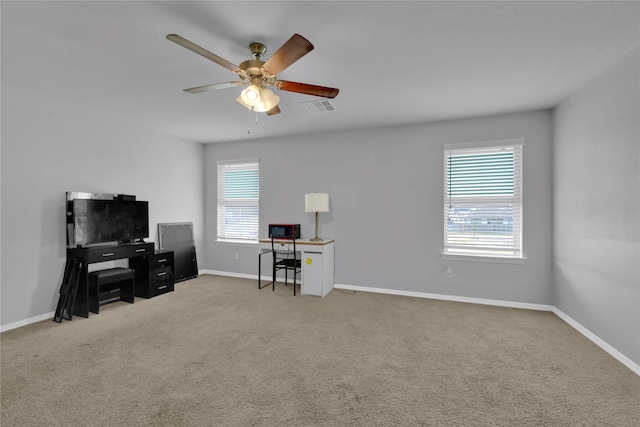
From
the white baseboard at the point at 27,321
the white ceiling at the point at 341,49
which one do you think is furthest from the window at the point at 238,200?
the white baseboard at the point at 27,321

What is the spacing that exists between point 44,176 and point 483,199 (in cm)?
547

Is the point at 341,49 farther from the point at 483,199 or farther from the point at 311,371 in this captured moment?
the point at 483,199

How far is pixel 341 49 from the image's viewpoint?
2359mm

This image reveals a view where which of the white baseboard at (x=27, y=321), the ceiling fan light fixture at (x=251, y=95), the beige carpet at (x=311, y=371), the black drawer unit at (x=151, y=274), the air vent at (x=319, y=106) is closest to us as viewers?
the beige carpet at (x=311, y=371)

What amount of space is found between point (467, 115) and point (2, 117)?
17.7 ft

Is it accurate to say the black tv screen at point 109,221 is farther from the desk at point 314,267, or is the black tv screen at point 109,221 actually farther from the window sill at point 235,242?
the desk at point 314,267

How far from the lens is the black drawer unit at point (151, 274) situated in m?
4.19

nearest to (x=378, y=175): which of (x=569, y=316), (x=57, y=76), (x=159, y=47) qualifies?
(x=569, y=316)

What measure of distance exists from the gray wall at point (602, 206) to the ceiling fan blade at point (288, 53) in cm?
266

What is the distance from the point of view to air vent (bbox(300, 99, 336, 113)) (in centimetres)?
353

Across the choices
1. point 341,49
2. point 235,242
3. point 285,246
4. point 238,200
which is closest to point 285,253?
point 285,246

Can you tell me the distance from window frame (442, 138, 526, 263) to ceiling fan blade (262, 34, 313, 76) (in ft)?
9.62

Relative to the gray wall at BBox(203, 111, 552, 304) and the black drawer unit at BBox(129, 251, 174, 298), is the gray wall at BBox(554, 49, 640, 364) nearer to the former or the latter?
the gray wall at BBox(203, 111, 552, 304)

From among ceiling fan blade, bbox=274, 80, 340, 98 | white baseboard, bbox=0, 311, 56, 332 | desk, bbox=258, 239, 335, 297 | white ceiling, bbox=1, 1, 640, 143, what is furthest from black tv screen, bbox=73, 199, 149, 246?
ceiling fan blade, bbox=274, 80, 340, 98
